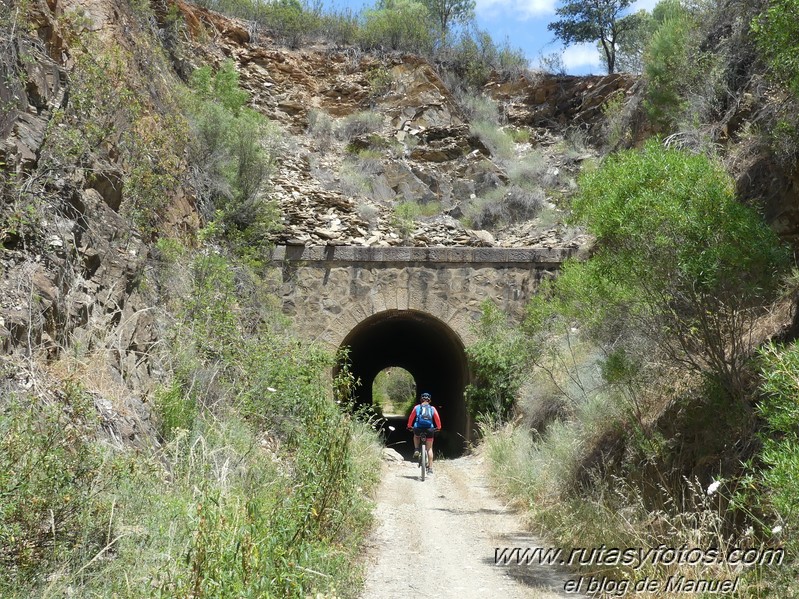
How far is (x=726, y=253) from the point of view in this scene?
5.24 meters

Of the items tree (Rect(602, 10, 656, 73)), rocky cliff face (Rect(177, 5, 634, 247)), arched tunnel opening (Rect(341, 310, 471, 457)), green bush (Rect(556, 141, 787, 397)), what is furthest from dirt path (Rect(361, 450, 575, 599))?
tree (Rect(602, 10, 656, 73))

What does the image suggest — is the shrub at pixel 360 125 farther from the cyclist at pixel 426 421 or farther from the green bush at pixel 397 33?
the cyclist at pixel 426 421

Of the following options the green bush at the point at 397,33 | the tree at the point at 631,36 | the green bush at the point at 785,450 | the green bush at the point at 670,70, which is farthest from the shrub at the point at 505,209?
the green bush at the point at 785,450

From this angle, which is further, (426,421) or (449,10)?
(449,10)

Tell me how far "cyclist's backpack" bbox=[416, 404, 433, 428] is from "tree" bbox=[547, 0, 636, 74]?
1865 centimetres

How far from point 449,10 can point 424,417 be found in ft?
77.6

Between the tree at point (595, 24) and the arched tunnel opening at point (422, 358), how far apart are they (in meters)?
13.1

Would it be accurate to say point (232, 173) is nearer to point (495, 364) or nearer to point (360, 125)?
point (495, 364)

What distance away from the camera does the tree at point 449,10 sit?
29375 mm

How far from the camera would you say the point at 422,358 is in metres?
20.3

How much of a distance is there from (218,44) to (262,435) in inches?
567

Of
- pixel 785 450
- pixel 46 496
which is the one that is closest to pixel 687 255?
pixel 785 450

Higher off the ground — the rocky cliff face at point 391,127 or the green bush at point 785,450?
the rocky cliff face at point 391,127

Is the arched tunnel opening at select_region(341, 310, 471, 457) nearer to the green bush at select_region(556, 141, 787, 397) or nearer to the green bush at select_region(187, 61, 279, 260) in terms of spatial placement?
the green bush at select_region(187, 61, 279, 260)
